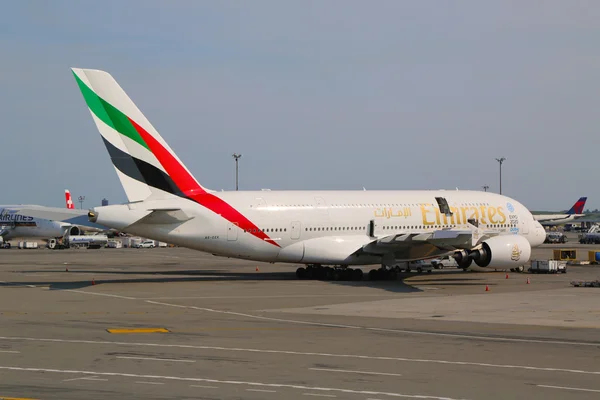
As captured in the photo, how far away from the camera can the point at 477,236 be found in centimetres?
4388

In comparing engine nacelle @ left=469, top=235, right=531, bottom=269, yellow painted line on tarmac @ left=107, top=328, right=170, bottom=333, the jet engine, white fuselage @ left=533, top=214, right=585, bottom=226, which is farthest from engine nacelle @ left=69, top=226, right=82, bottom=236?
yellow painted line on tarmac @ left=107, top=328, right=170, bottom=333

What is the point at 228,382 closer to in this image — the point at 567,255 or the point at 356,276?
the point at 356,276

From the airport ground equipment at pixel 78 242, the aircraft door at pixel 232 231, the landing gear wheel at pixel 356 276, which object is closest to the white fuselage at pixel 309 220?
the aircraft door at pixel 232 231

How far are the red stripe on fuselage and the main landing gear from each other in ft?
14.3

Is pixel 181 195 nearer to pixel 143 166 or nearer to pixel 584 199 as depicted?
pixel 143 166

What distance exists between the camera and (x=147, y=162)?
44188 mm

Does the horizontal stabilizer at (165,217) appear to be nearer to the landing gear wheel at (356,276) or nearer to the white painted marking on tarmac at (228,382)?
the landing gear wheel at (356,276)

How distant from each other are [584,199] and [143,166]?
98944mm

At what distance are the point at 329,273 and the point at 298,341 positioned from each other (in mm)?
26428

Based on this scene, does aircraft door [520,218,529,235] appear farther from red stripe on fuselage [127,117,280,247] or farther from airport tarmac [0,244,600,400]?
red stripe on fuselage [127,117,280,247]

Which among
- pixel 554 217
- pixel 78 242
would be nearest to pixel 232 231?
pixel 554 217

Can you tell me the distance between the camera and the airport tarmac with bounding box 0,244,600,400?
55.3ft

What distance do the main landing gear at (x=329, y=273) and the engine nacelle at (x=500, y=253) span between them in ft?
23.3

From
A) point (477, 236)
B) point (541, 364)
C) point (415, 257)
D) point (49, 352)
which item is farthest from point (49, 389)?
point (415, 257)
